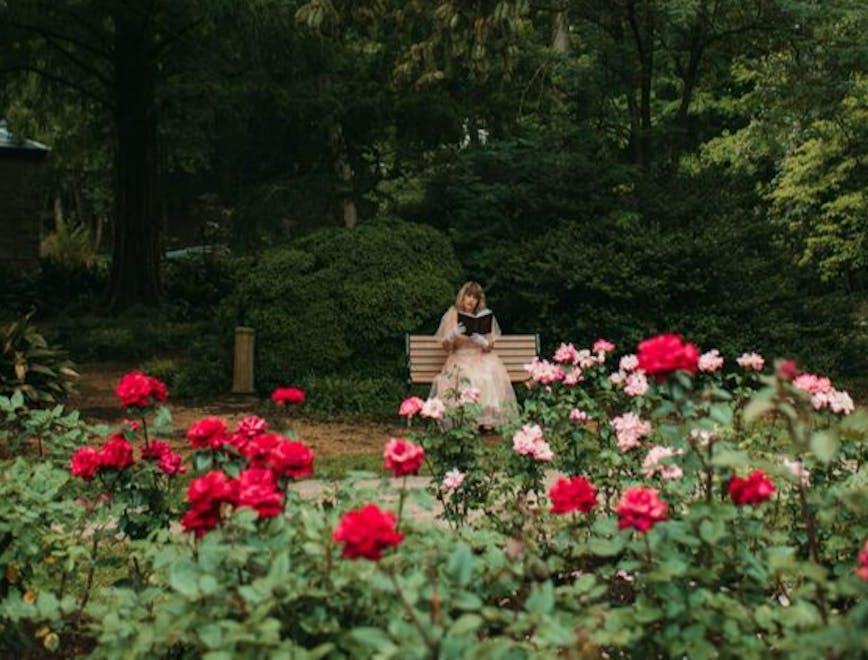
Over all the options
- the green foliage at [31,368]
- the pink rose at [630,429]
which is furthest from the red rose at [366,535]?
the green foliage at [31,368]

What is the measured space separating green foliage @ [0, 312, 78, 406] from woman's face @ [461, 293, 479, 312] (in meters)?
4.09

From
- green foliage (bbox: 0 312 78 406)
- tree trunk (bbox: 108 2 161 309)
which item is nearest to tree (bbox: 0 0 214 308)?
tree trunk (bbox: 108 2 161 309)

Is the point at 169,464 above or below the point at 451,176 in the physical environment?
below

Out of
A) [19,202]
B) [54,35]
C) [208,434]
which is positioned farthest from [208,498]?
[19,202]

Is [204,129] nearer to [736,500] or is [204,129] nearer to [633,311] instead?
[633,311]

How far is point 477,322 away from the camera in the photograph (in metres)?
12.1

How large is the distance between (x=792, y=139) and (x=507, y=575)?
15.7 meters

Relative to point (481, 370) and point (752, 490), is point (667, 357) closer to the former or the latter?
point (752, 490)

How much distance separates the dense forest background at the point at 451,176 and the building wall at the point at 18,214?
15.2 feet

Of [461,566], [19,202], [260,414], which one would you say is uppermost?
[19,202]

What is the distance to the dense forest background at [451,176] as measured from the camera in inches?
558

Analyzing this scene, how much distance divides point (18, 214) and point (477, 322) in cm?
2099

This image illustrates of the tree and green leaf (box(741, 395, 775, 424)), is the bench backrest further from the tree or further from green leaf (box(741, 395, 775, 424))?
the tree

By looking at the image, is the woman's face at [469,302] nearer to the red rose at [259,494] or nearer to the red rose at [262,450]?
the red rose at [262,450]
